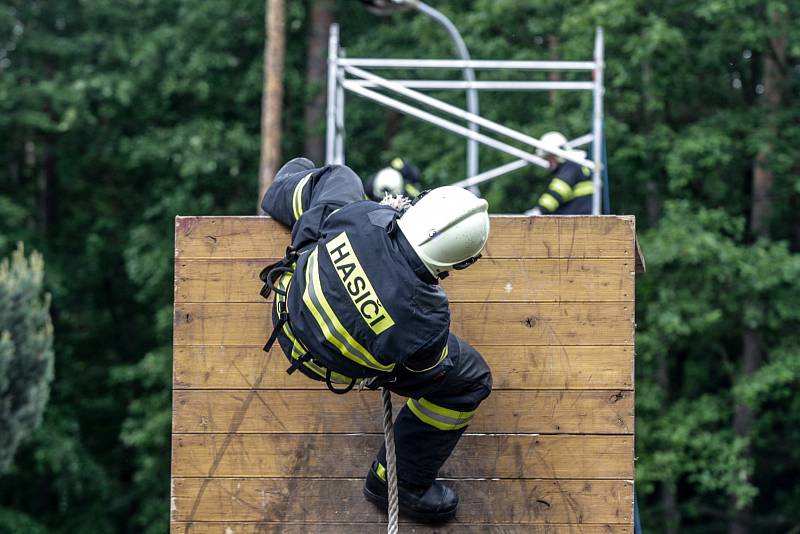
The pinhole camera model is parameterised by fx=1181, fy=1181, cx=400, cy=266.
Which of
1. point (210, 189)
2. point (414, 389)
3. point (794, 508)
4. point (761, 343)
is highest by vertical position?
point (414, 389)

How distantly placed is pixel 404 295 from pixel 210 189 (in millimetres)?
14127

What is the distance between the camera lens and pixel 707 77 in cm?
1596

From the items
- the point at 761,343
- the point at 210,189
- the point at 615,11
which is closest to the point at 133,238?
the point at 210,189

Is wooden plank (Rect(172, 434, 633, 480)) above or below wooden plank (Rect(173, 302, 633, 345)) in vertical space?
below

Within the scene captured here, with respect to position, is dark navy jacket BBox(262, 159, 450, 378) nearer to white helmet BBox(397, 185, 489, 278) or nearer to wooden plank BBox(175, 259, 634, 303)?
white helmet BBox(397, 185, 489, 278)

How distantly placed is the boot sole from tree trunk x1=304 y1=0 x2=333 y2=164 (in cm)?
1335

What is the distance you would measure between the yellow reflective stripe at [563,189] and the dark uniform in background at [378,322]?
3912 millimetres

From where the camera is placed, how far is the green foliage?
1419cm

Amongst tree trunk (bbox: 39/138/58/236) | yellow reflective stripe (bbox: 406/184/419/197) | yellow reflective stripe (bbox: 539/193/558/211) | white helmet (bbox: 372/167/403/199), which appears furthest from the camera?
tree trunk (bbox: 39/138/58/236)

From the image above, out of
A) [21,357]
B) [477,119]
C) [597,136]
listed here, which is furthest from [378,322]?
[21,357]

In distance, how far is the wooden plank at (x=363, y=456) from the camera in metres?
4.37

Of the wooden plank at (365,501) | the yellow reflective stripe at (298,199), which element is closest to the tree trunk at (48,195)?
the wooden plank at (365,501)

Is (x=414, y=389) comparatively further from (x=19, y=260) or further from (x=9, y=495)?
(x=9, y=495)

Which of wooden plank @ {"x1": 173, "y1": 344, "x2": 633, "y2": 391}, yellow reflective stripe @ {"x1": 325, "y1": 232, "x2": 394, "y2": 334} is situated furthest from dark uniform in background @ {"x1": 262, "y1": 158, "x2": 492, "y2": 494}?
wooden plank @ {"x1": 173, "y1": 344, "x2": 633, "y2": 391}
